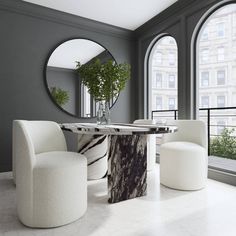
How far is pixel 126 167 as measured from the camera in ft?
6.27

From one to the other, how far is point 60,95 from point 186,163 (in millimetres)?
2126

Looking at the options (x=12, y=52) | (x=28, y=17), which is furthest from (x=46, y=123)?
(x=28, y=17)

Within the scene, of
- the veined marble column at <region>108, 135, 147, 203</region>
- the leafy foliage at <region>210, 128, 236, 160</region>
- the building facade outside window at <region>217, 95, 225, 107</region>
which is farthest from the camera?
the building facade outside window at <region>217, 95, 225, 107</region>

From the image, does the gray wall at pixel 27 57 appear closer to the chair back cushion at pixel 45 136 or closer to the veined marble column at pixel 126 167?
the chair back cushion at pixel 45 136

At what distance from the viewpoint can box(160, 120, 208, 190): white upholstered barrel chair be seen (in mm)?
2148

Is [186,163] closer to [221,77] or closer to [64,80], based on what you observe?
[64,80]

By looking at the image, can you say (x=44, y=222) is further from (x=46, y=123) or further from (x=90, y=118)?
(x=90, y=118)

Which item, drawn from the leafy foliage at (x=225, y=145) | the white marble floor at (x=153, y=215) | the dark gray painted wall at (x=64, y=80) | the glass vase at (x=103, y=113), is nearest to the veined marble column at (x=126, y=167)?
the white marble floor at (x=153, y=215)

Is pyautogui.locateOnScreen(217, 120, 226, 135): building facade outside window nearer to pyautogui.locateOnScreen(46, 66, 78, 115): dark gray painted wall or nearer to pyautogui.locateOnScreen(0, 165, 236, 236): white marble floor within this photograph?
pyautogui.locateOnScreen(0, 165, 236, 236): white marble floor

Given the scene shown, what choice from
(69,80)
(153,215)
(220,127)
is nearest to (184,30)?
(69,80)

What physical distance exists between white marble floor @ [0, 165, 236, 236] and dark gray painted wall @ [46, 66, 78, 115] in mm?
1533

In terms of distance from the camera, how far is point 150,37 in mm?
3607

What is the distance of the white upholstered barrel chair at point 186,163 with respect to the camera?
215 cm

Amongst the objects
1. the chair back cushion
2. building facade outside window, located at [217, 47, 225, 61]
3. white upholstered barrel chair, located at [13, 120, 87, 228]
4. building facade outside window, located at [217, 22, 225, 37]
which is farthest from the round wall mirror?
building facade outside window, located at [217, 22, 225, 37]
